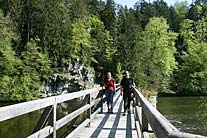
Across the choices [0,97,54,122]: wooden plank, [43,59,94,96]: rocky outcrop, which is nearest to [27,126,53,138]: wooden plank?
[0,97,54,122]: wooden plank

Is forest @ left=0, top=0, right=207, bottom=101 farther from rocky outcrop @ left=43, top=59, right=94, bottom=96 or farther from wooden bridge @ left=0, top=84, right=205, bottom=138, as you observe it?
wooden bridge @ left=0, top=84, right=205, bottom=138

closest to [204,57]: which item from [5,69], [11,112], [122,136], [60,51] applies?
[60,51]

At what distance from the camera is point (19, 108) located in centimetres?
439

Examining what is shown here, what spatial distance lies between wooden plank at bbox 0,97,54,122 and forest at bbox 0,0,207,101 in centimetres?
5647

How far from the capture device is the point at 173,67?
88.4 metres

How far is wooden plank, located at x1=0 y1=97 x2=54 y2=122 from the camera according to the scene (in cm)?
390

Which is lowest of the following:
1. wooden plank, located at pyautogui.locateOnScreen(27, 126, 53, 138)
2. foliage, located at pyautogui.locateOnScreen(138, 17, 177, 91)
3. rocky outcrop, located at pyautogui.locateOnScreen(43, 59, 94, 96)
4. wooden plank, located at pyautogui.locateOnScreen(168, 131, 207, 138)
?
wooden plank, located at pyautogui.locateOnScreen(27, 126, 53, 138)

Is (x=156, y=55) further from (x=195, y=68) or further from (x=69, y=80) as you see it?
(x=69, y=80)

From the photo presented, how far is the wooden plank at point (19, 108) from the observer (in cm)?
390

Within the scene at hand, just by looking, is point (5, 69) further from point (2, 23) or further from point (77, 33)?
point (77, 33)

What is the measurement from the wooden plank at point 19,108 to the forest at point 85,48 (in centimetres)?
5647

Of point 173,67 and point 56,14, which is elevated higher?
Result: point 56,14

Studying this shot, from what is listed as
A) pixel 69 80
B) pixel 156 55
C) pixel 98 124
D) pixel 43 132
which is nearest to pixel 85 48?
pixel 69 80

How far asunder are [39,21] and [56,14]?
3.72 m
